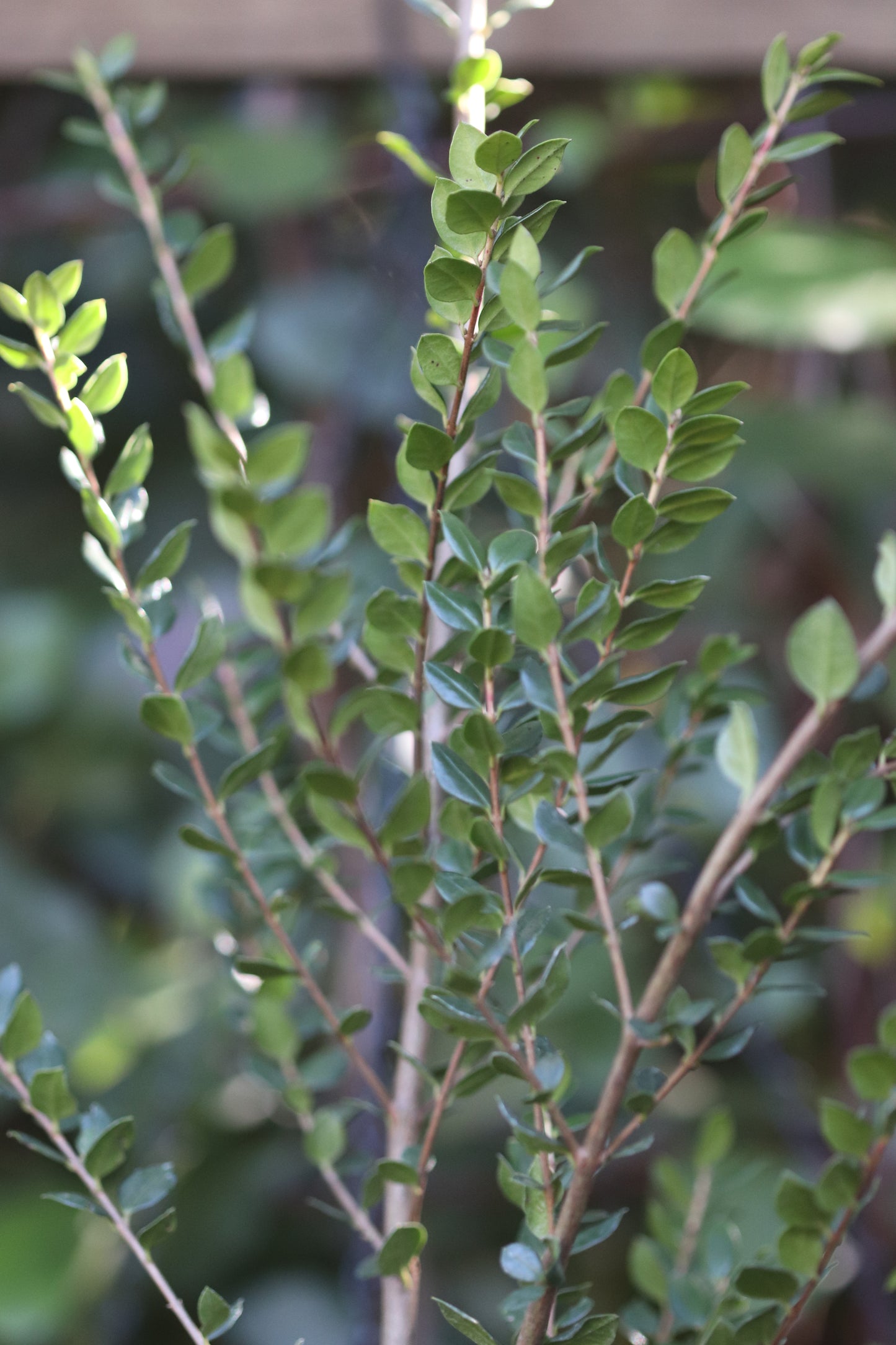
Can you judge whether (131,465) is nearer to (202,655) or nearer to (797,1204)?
(202,655)

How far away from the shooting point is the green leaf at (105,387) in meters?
0.22

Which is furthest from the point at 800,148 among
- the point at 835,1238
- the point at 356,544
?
the point at 356,544

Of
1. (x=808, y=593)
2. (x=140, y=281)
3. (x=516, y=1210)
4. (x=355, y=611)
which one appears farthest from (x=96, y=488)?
(x=808, y=593)

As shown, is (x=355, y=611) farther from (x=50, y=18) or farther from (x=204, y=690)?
(x=50, y=18)

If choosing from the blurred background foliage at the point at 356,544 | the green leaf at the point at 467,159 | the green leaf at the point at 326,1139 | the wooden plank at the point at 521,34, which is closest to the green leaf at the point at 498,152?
the green leaf at the point at 467,159

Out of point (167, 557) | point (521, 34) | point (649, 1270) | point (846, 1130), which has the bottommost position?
point (649, 1270)

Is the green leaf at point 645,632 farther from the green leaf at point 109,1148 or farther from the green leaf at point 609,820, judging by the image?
the green leaf at point 109,1148

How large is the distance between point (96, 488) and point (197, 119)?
0.89 meters

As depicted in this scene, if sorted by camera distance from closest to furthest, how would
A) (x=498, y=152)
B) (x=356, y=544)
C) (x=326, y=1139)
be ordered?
1. (x=498, y=152)
2. (x=326, y=1139)
3. (x=356, y=544)

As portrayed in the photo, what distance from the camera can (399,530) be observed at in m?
0.21

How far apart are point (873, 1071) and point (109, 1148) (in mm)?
151

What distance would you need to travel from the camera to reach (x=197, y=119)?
991mm

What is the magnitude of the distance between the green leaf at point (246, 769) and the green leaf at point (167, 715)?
1cm

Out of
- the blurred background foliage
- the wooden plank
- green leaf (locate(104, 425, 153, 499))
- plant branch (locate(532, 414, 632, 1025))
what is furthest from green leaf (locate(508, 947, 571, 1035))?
the wooden plank
